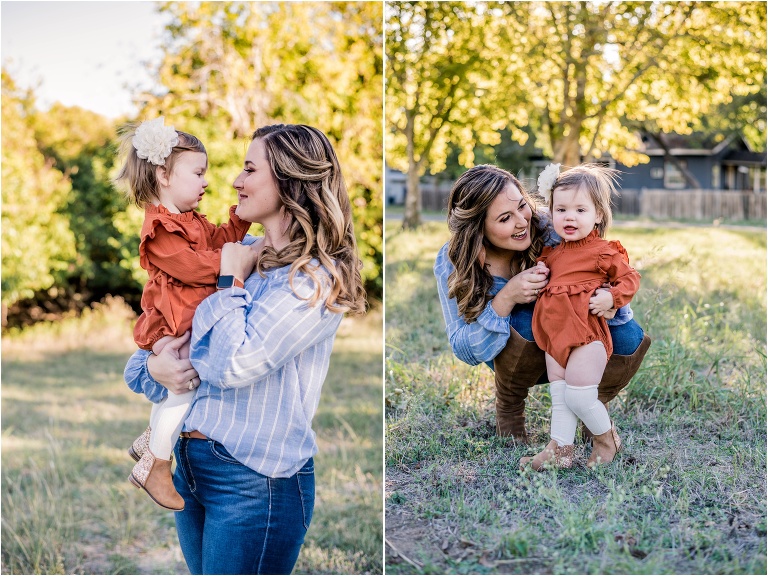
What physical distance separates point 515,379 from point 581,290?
0.46 m

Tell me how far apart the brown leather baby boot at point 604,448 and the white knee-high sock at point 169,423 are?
134 cm

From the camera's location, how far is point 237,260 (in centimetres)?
212

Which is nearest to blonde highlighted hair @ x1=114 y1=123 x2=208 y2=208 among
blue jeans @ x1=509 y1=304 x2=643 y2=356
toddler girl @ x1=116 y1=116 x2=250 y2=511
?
toddler girl @ x1=116 y1=116 x2=250 y2=511

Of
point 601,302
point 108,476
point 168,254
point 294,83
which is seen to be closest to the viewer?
point 168,254

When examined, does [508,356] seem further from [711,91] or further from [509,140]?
[509,140]

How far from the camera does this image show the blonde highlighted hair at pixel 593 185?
2465 mm

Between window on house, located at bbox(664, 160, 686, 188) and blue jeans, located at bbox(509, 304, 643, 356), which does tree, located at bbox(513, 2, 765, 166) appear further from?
window on house, located at bbox(664, 160, 686, 188)

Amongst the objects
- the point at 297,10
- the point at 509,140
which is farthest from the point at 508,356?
the point at 297,10

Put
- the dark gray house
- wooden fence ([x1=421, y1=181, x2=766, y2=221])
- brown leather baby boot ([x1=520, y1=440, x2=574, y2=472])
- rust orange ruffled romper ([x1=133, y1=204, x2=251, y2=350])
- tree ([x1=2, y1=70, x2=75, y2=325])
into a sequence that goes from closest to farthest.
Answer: rust orange ruffled romper ([x1=133, y1=204, x2=251, y2=350]) < brown leather baby boot ([x1=520, y1=440, x2=574, y2=472]) < the dark gray house < wooden fence ([x1=421, y1=181, x2=766, y2=221]) < tree ([x1=2, y1=70, x2=75, y2=325])

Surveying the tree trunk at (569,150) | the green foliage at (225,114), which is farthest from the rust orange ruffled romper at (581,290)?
the green foliage at (225,114)

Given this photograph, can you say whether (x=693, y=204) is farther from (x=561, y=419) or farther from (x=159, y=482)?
(x=159, y=482)

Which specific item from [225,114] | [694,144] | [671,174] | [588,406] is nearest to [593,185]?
[588,406]

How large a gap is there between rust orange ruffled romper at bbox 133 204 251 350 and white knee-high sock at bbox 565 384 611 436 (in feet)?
3.90

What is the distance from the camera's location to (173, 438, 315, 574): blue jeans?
6.89ft
